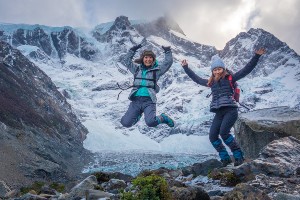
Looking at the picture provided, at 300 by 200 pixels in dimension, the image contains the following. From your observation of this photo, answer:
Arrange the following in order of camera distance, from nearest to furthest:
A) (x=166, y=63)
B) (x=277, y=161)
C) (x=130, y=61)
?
1. (x=277, y=161)
2. (x=166, y=63)
3. (x=130, y=61)

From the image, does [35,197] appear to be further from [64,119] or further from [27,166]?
[64,119]

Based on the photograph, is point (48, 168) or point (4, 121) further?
point (4, 121)

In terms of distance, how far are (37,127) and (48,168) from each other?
37.4 metres

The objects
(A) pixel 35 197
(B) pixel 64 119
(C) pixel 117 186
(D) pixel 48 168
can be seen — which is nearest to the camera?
(A) pixel 35 197

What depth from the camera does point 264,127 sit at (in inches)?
591

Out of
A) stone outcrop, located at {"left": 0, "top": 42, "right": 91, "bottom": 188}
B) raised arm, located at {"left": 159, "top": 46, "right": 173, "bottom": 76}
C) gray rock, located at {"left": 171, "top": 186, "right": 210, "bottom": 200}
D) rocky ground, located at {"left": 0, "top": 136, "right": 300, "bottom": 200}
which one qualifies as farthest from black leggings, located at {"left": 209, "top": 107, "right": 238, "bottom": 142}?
stone outcrop, located at {"left": 0, "top": 42, "right": 91, "bottom": 188}

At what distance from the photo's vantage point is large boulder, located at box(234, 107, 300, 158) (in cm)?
1453

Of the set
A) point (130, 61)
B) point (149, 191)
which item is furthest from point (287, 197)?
point (130, 61)

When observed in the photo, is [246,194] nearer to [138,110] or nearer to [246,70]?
[246,70]

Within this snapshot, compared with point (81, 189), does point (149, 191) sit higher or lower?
lower

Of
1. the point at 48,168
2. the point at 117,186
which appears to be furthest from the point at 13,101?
the point at 117,186

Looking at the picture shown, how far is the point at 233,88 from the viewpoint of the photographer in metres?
11.2

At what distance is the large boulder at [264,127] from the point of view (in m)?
14.5

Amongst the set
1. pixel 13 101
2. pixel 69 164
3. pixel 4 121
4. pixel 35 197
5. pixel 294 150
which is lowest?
pixel 35 197
